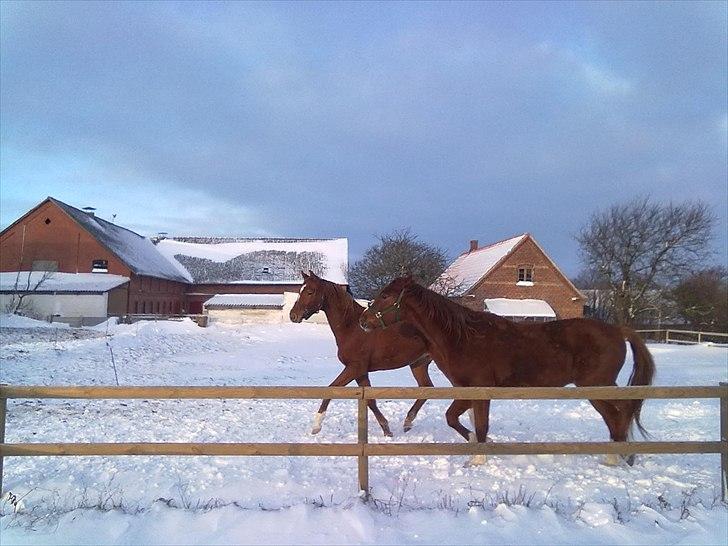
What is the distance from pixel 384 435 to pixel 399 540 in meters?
3.58

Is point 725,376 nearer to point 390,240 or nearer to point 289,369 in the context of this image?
point 289,369

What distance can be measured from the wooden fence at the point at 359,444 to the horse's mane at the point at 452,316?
1482 mm

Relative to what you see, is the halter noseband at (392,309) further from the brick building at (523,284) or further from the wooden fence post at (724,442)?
the brick building at (523,284)

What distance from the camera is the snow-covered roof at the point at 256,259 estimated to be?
4878cm

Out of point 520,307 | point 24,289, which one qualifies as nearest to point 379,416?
point 520,307

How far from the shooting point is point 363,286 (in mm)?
34562

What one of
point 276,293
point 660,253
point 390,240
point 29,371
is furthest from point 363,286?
point 29,371

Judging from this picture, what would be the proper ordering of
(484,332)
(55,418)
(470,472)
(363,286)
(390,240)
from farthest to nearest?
(363,286), (390,240), (55,418), (484,332), (470,472)

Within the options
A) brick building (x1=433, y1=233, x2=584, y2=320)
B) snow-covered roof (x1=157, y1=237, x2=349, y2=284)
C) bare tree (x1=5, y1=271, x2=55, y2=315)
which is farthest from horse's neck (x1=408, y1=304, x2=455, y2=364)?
snow-covered roof (x1=157, y1=237, x2=349, y2=284)

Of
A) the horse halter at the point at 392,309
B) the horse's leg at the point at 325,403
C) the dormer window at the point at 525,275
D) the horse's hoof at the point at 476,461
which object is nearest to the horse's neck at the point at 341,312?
the horse's leg at the point at 325,403

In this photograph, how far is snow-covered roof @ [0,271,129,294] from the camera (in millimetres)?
37312

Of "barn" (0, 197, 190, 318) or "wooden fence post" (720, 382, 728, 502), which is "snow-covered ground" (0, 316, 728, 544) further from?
"barn" (0, 197, 190, 318)

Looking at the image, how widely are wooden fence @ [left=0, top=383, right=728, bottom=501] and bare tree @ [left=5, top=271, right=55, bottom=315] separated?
114ft

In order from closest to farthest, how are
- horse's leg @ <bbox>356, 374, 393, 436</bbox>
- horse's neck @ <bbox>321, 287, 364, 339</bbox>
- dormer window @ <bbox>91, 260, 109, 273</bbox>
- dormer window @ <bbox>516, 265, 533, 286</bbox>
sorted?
horse's leg @ <bbox>356, 374, 393, 436</bbox>, horse's neck @ <bbox>321, 287, 364, 339</bbox>, dormer window @ <bbox>516, 265, 533, 286</bbox>, dormer window @ <bbox>91, 260, 109, 273</bbox>
